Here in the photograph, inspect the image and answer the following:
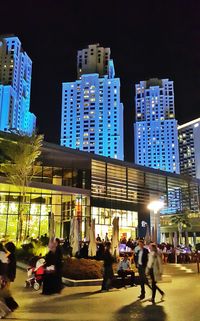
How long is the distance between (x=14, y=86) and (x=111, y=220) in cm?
10875

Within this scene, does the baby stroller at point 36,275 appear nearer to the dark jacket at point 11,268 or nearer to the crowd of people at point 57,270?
the crowd of people at point 57,270

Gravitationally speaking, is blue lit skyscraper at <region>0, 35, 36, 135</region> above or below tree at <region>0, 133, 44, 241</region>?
above

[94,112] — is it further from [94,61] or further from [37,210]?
[37,210]

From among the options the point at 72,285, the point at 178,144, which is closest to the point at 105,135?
the point at 178,144

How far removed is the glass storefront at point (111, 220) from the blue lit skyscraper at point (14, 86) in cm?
8935

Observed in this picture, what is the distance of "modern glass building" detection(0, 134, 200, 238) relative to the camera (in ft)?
112

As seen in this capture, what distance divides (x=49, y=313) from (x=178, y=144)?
149m

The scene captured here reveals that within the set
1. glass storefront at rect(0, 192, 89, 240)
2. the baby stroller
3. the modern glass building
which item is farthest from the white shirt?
glass storefront at rect(0, 192, 89, 240)

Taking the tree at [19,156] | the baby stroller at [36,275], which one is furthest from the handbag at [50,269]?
the tree at [19,156]

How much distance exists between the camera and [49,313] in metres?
8.21

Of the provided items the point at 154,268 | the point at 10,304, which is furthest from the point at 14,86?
the point at 10,304

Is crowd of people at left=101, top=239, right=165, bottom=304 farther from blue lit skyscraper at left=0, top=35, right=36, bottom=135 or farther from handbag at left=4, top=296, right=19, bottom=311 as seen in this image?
blue lit skyscraper at left=0, top=35, right=36, bottom=135

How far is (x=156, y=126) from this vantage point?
502 ft

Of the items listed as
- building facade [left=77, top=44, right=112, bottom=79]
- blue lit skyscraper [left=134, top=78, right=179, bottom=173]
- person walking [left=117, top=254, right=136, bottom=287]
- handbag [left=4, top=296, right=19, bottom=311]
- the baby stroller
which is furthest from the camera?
blue lit skyscraper [left=134, top=78, right=179, bottom=173]
